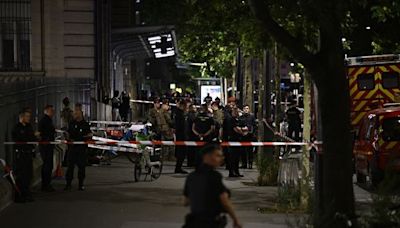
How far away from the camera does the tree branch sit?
31.1 feet

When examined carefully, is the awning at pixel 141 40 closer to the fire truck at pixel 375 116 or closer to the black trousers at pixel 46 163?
the fire truck at pixel 375 116

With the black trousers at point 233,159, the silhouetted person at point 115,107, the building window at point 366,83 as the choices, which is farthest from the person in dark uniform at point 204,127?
the silhouetted person at point 115,107

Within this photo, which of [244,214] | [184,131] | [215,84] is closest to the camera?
[244,214]

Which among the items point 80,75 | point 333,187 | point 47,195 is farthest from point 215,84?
point 333,187

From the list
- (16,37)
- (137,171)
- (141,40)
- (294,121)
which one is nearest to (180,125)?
(137,171)

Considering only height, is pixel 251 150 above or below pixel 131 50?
below

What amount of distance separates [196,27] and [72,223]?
8.01 metres

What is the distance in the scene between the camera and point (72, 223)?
37.9 ft

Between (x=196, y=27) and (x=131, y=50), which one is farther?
(x=131, y=50)

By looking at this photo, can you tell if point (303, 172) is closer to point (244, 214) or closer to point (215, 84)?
point (244, 214)

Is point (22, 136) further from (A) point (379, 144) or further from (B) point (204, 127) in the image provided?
(A) point (379, 144)

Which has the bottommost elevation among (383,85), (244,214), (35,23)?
(244,214)

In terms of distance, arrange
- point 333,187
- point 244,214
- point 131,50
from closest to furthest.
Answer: point 333,187 → point 244,214 → point 131,50

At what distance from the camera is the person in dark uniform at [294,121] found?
2681 centimetres
